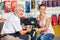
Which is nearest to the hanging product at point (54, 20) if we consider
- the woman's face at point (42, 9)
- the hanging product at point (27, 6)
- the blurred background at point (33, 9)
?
the blurred background at point (33, 9)

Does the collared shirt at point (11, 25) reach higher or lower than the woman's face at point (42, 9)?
lower

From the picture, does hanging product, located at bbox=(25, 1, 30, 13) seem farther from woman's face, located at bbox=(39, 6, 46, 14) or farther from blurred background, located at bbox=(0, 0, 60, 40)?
woman's face, located at bbox=(39, 6, 46, 14)

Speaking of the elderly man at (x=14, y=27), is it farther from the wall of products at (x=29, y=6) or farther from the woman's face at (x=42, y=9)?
the woman's face at (x=42, y=9)

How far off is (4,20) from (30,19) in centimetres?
41

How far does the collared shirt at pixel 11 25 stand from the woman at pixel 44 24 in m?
0.40

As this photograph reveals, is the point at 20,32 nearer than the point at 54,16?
Yes

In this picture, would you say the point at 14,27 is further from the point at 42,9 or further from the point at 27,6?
the point at 42,9

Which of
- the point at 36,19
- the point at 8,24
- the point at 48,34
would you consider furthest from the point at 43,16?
the point at 8,24

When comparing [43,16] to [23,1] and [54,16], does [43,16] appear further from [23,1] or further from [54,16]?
[23,1]

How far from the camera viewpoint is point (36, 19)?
295 centimetres

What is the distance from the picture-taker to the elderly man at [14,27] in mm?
2701

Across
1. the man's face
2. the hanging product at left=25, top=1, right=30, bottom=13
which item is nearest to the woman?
the hanging product at left=25, top=1, right=30, bottom=13

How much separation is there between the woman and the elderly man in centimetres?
34

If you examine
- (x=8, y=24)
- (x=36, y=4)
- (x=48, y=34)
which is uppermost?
(x=36, y=4)
